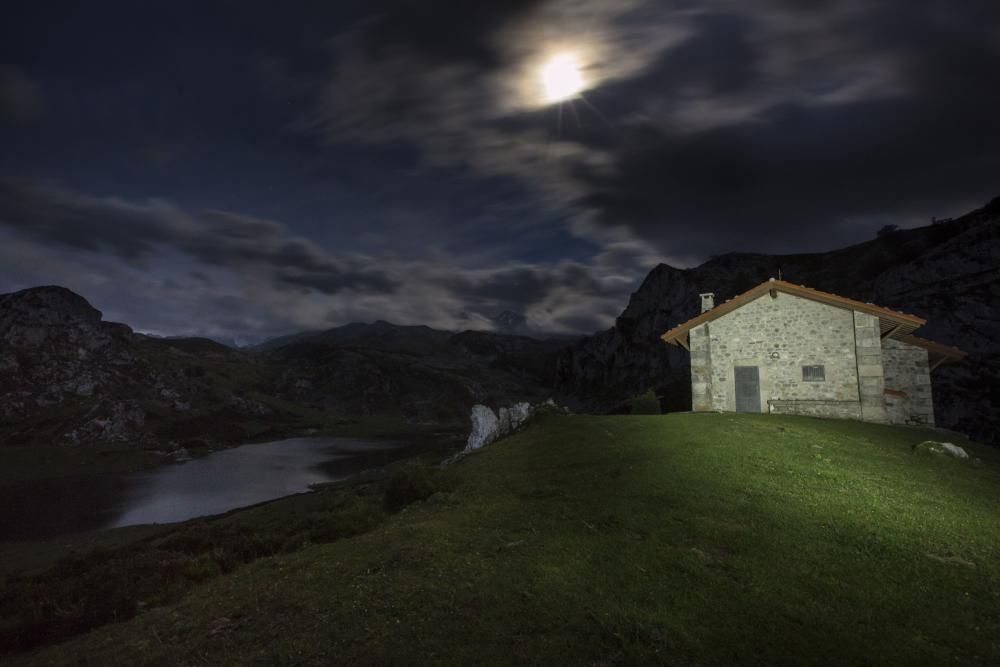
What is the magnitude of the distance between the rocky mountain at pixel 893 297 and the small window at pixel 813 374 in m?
7.27

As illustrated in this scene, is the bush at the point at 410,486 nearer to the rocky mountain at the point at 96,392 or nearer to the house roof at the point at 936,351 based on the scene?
the house roof at the point at 936,351

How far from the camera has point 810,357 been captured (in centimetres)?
3481

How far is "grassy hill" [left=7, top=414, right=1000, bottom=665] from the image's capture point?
852 cm

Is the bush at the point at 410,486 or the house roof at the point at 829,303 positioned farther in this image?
the house roof at the point at 829,303

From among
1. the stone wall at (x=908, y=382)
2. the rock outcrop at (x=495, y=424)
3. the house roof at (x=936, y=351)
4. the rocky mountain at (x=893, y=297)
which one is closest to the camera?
the stone wall at (x=908, y=382)

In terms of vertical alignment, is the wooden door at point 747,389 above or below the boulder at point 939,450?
above

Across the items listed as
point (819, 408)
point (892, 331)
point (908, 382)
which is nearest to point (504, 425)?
point (819, 408)

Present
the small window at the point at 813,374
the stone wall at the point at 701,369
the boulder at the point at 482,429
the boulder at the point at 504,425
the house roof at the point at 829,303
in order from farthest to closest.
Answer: the boulder at the point at 482,429 → the boulder at the point at 504,425 → the stone wall at the point at 701,369 → the small window at the point at 813,374 → the house roof at the point at 829,303

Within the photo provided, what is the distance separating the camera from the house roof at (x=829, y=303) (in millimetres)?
33781

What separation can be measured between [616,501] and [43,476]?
106 meters

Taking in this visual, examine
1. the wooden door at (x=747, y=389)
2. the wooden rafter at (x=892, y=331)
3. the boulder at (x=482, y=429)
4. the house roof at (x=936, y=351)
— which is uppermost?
the wooden rafter at (x=892, y=331)

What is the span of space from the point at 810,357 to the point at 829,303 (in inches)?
151

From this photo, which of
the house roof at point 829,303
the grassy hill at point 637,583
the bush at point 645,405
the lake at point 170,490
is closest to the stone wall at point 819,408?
the house roof at point 829,303

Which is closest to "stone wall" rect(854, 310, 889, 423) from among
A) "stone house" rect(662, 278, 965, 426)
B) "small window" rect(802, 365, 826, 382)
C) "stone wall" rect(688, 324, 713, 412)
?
"stone house" rect(662, 278, 965, 426)
